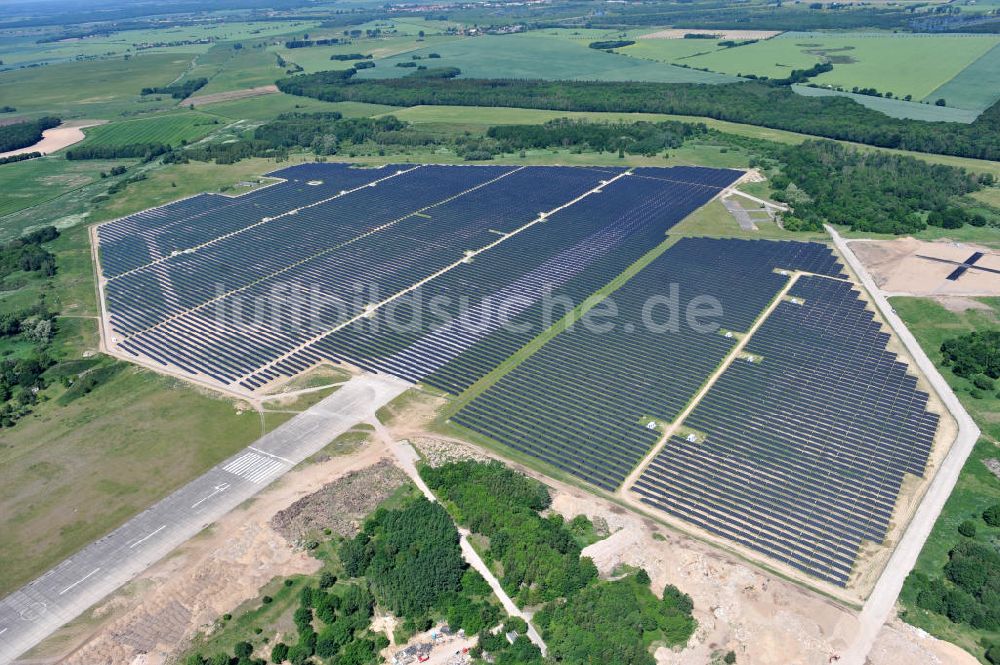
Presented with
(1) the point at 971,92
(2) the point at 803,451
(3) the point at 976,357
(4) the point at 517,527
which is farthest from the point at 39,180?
(1) the point at 971,92

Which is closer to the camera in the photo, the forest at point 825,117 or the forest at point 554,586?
the forest at point 554,586

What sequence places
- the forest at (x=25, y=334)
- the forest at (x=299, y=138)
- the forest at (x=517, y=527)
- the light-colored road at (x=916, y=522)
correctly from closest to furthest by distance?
the light-colored road at (x=916, y=522) → the forest at (x=517, y=527) → the forest at (x=25, y=334) → the forest at (x=299, y=138)

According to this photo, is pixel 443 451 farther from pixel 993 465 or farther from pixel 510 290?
pixel 993 465

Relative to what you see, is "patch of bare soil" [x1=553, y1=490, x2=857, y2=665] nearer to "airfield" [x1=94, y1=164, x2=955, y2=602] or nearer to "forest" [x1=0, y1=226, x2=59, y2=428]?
"airfield" [x1=94, y1=164, x2=955, y2=602]

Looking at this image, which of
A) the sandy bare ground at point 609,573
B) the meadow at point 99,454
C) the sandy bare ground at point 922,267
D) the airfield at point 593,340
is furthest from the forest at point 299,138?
the sandy bare ground at point 609,573

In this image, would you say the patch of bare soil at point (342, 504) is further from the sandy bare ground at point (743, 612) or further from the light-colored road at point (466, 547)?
the sandy bare ground at point (743, 612)

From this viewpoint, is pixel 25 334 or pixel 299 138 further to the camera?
pixel 299 138
